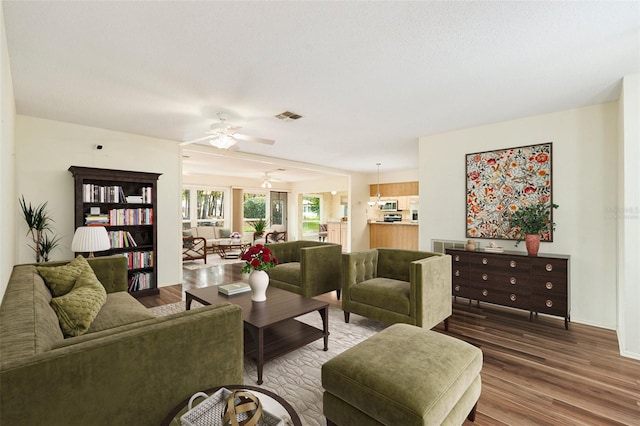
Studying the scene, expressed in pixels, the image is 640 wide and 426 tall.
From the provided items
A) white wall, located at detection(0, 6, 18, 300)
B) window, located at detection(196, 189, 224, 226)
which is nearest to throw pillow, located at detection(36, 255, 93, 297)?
white wall, located at detection(0, 6, 18, 300)

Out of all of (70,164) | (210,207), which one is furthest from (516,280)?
(210,207)

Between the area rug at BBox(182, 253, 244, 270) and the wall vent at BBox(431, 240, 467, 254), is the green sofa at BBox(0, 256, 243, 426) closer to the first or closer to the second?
the wall vent at BBox(431, 240, 467, 254)

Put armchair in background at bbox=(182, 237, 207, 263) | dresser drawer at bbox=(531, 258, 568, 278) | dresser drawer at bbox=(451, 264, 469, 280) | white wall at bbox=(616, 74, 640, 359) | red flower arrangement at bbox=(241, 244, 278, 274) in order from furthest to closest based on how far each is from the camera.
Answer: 1. armchair in background at bbox=(182, 237, 207, 263)
2. dresser drawer at bbox=(451, 264, 469, 280)
3. dresser drawer at bbox=(531, 258, 568, 278)
4. red flower arrangement at bbox=(241, 244, 278, 274)
5. white wall at bbox=(616, 74, 640, 359)

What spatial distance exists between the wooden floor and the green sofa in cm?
167

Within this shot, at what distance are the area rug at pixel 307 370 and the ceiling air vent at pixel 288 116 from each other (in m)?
2.49

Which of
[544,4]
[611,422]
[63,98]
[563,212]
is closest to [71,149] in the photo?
[63,98]

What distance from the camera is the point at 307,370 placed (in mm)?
2367

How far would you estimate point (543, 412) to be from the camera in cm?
189

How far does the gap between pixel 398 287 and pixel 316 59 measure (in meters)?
2.29

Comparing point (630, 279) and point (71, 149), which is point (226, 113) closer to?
point (71, 149)

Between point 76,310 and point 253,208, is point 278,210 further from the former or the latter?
point 76,310

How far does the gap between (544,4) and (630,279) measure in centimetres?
252

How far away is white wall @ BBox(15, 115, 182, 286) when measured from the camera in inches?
146

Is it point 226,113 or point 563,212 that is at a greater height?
point 226,113
